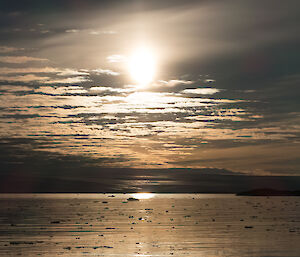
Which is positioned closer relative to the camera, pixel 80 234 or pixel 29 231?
pixel 80 234

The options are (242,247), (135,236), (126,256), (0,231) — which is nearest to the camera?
(126,256)

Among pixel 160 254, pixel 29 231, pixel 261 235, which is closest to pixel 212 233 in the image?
pixel 261 235

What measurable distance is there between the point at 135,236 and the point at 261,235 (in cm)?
1296

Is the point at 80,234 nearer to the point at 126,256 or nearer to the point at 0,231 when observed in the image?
the point at 0,231

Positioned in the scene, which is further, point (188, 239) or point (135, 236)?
→ point (135, 236)

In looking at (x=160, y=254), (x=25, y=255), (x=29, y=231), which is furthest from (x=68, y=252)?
(x=29, y=231)

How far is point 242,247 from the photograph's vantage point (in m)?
41.0

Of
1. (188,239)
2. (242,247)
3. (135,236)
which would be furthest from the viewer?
(135,236)

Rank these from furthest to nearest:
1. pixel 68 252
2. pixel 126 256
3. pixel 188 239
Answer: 1. pixel 188 239
2. pixel 68 252
3. pixel 126 256

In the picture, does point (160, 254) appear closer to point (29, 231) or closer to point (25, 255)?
point (25, 255)

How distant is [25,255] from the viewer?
36.4 m

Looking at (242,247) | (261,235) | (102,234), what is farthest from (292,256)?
(102,234)

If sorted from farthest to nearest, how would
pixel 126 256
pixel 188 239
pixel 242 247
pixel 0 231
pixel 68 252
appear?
pixel 0 231 < pixel 188 239 < pixel 242 247 < pixel 68 252 < pixel 126 256

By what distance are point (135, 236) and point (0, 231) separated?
55.8 feet
